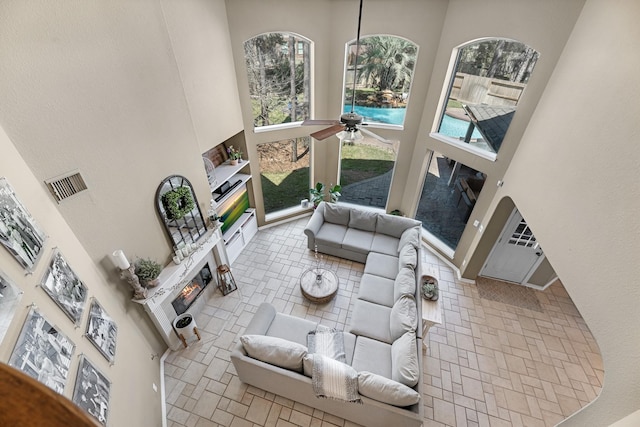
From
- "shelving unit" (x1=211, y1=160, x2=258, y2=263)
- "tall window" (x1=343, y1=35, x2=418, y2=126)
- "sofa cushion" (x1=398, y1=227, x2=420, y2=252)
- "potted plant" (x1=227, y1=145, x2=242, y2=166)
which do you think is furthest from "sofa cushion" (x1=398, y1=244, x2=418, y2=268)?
"potted plant" (x1=227, y1=145, x2=242, y2=166)

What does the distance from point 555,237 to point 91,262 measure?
17.3ft

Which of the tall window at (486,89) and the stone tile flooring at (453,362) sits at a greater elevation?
the tall window at (486,89)

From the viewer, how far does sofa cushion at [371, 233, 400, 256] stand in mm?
6059

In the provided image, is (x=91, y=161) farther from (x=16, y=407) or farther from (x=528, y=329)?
(x=528, y=329)

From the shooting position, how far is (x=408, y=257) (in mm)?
5277

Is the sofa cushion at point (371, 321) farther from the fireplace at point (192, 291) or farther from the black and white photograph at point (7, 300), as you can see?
the black and white photograph at point (7, 300)

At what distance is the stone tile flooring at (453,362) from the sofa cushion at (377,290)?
549mm

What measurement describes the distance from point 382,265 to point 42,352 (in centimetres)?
485

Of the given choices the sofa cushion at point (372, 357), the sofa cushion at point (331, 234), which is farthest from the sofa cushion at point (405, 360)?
the sofa cushion at point (331, 234)

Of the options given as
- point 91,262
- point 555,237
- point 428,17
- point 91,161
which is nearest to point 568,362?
point 555,237

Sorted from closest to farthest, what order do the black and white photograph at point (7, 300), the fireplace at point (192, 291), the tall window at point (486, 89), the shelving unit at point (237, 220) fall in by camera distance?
the black and white photograph at point (7, 300)
the tall window at point (486, 89)
the fireplace at point (192, 291)
the shelving unit at point (237, 220)

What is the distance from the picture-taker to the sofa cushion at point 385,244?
606 centimetres

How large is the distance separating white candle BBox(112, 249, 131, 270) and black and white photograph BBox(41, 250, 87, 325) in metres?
0.60

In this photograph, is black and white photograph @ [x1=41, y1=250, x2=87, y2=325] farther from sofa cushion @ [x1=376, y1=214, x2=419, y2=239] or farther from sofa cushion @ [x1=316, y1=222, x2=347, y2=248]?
sofa cushion @ [x1=376, y1=214, x2=419, y2=239]
